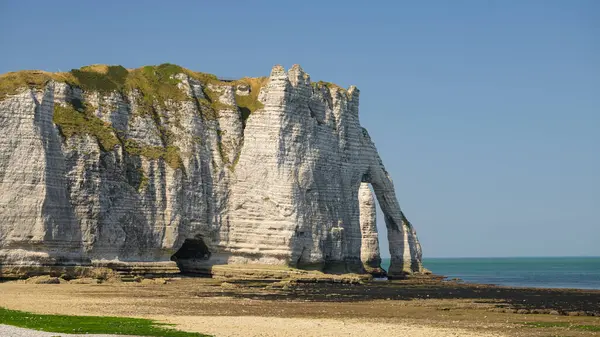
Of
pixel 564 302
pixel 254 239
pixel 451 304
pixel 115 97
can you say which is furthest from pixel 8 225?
pixel 564 302

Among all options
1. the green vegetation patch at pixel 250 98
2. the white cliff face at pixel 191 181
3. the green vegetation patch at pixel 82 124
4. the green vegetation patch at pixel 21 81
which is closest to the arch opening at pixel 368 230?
the white cliff face at pixel 191 181

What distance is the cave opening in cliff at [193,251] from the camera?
6438 cm

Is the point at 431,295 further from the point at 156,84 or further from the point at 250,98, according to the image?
the point at 156,84

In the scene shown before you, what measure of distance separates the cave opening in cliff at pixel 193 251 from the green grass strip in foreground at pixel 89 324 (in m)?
34.3

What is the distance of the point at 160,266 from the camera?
59625 mm

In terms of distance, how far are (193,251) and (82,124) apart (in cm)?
1294

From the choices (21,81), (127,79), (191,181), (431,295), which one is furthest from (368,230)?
(21,81)

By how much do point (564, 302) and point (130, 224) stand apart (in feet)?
93.2

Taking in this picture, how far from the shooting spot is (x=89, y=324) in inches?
1053

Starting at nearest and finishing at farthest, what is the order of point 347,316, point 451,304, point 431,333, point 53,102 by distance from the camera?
point 431,333
point 347,316
point 451,304
point 53,102

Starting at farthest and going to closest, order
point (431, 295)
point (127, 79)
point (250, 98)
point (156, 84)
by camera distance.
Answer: point (250, 98) → point (156, 84) → point (127, 79) → point (431, 295)

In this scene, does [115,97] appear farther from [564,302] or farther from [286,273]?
[564,302]

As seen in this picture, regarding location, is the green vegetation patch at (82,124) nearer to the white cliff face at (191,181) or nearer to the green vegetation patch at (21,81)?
the white cliff face at (191,181)

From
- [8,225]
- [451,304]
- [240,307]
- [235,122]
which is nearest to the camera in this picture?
[240,307]
